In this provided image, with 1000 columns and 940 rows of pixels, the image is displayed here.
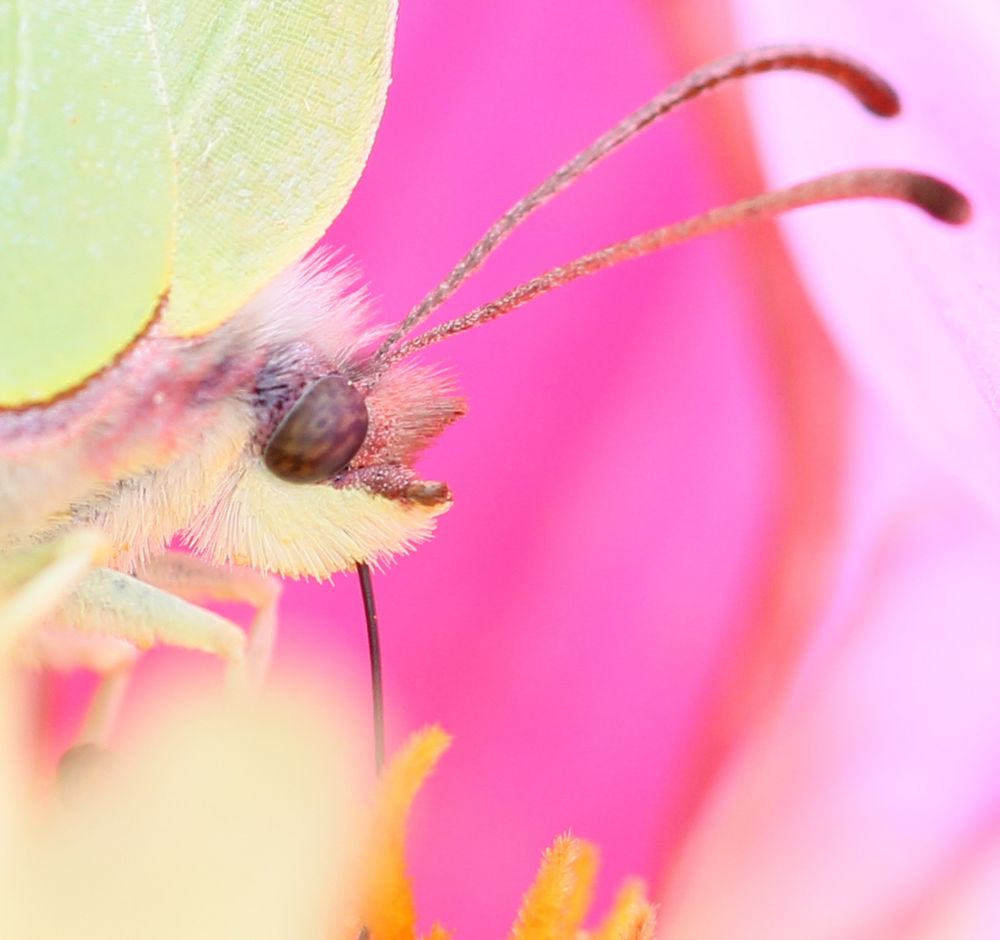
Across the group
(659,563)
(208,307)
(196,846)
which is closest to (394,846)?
(196,846)

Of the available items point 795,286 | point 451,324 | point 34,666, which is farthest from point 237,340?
point 795,286

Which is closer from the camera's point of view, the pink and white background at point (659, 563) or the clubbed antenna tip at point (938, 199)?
the clubbed antenna tip at point (938, 199)

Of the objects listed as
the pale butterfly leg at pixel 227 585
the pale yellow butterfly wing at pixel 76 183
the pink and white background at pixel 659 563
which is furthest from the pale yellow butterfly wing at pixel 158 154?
the pink and white background at pixel 659 563

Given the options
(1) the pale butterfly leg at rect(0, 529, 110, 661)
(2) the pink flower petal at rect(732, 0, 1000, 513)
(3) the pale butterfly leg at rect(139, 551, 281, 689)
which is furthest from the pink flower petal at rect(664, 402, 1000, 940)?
(1) the pale butterfly leg at rect(0, 529, 110, 661)

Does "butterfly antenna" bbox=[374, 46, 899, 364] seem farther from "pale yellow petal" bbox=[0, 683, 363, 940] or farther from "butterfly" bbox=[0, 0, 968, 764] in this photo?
"pale yellow petal" bbox=[0, 683, 363, 940]

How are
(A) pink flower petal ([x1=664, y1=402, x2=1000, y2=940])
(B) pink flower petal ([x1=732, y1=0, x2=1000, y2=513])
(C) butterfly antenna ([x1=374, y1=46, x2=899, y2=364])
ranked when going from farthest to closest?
(A) pink flower petal ([x1=664, y1=402, x2=1000, y2=940]), (B) pink flower petal ([x1=732, y1=0, x2=1000, y2=513]), (C) butterfly antenna ([x1=374, y1=46, x2=899, y2=364])

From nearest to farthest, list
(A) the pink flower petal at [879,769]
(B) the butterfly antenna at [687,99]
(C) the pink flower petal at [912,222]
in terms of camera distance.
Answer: (B) the butterfly antenna at [687,99] → (C) the pink flower petal at [912,222] → (A) the pink flower petal at [879,769]

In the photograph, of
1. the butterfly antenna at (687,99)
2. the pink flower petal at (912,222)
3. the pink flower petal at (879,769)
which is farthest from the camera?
the pink flower petal at (879,769)

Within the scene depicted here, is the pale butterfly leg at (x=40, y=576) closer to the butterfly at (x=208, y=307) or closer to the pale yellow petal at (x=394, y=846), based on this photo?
the butterfly at (x=208, y=307)
